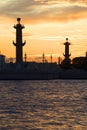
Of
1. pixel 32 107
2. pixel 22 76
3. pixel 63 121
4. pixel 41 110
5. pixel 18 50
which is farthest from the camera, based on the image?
pixel 22 76

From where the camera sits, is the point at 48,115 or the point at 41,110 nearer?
the point at 48,115

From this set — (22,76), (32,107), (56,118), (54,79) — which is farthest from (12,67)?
(56,118)

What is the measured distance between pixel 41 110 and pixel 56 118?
4.25m

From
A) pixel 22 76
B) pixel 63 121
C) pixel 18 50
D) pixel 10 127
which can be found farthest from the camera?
pixel 22 76

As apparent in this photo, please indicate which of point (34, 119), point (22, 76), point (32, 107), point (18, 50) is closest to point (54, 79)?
point (22, 76)

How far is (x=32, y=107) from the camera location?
1320 inches

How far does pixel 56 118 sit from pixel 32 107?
6.34 m

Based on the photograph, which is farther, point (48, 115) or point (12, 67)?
point (12, 67)

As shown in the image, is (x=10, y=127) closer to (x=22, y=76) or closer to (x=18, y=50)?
(x=18, y=50)

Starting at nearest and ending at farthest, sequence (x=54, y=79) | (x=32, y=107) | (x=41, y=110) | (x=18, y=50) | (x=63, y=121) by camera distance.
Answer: (x=63, y=121)
(x=41, y=110)
(x=32, y=107)
(x=18, y=50)
(x=54, y=79)

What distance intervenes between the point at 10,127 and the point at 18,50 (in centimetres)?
5634

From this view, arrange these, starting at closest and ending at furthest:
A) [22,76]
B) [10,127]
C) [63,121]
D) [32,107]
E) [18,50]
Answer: [10,127], [63,121], [32,107], [18,50], [22,76]

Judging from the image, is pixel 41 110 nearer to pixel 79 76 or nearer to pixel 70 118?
pixel 70 118

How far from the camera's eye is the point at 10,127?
79.4 feet
